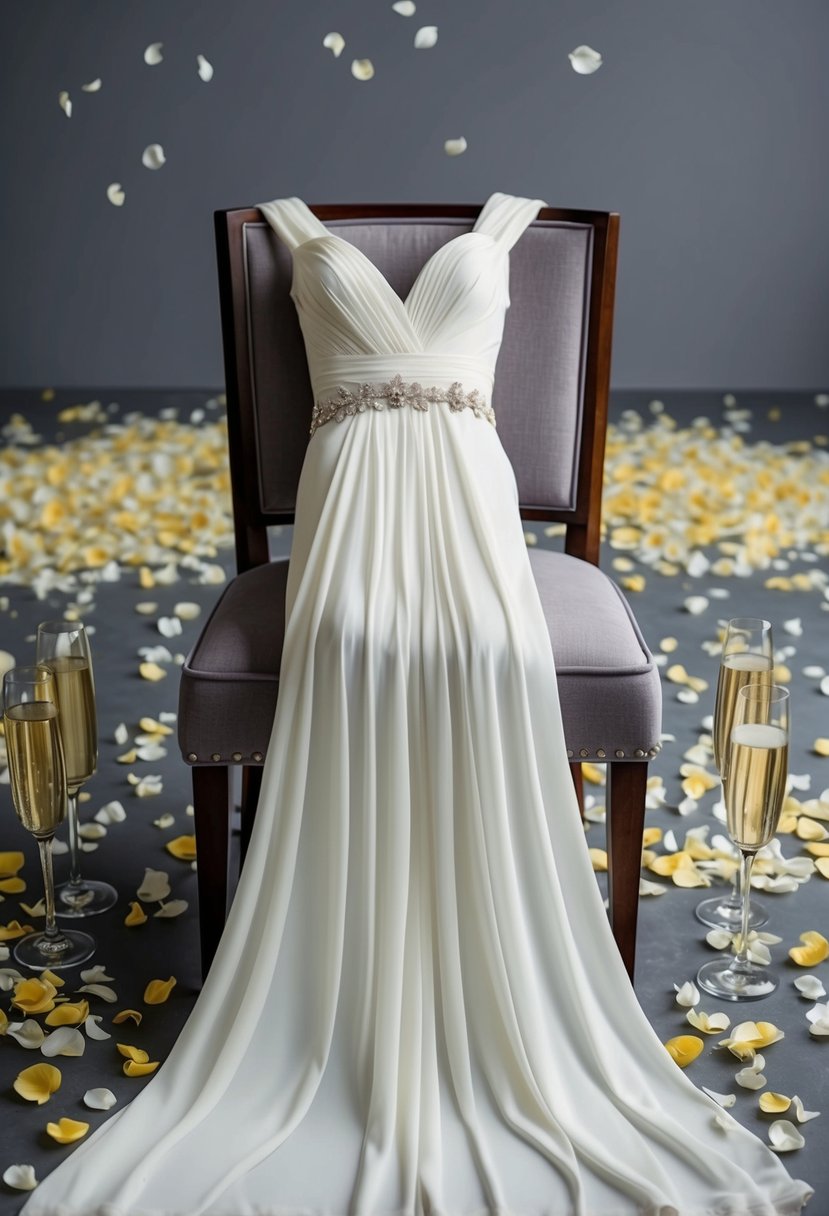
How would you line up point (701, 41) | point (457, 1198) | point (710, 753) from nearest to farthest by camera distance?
point (457, 1198) → point (710, 753) → point (701, 41)

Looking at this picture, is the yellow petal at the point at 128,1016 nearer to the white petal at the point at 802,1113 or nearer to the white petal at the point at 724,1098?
the white petal at the point at 724,1098

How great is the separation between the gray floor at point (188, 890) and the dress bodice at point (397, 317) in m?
0.92

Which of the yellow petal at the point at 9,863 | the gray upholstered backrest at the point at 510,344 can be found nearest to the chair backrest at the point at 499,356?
the gray upholstered backrest at the point at 510,344

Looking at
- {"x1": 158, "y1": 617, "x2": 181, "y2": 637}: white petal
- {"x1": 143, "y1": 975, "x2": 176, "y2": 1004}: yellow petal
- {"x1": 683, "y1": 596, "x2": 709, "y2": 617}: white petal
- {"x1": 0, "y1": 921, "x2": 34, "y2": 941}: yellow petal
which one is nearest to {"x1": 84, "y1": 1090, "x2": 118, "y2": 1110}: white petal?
{"x1": 143, "y1": 975, "x2": 176, "y2": 1004}: yellow petal

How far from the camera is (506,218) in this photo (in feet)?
Answer: 7.30

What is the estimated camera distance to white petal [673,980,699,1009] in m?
1.98

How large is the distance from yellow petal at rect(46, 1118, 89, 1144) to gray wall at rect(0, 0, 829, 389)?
446cm

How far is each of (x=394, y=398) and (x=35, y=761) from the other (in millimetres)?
750

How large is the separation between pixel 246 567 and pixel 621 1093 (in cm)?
110

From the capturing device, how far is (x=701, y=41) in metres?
5.43

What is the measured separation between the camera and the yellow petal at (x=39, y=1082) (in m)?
1.79

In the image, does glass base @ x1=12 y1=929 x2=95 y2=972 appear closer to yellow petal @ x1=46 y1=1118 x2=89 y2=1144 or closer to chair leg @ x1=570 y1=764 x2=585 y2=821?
yellow petal @ x1=46 y1=1118 x2=89 y2=1144

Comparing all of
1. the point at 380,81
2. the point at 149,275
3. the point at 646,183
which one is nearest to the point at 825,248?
the point at 646,183

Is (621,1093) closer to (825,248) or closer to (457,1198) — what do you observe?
(457,1198)
